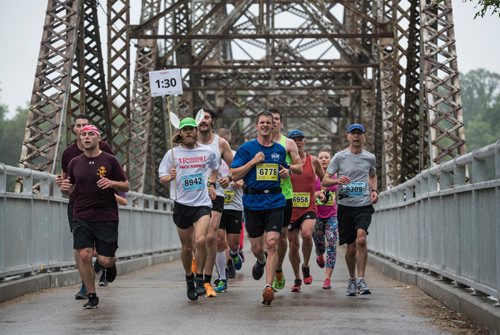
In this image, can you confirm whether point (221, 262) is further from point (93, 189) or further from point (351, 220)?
point (93, 189)

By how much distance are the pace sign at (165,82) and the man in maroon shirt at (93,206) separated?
4.61 metres

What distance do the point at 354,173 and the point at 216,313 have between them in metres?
3.58

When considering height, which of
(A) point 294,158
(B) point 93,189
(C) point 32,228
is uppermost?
(A) point 294,158

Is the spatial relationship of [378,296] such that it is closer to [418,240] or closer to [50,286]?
[418,240]

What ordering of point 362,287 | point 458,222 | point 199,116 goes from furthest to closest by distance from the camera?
point 362,287
point 199,116
point 458,222

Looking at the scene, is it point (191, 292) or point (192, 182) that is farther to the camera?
point (192, 182)

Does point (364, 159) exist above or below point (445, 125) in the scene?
below

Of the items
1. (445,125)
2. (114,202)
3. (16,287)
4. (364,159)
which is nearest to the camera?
(114,202)

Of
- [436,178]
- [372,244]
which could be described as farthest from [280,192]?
[372,244]

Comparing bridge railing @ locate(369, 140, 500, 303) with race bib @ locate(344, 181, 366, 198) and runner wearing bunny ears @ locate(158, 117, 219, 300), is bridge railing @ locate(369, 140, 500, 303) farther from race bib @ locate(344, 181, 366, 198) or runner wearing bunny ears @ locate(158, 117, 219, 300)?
runner wearing bunny ears @ locate(158, 117, 219, 300)

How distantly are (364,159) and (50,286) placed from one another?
4.19 m

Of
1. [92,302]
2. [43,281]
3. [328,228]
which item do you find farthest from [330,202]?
[92,302]

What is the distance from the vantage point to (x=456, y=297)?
38.1 ft

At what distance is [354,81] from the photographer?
48938mm
